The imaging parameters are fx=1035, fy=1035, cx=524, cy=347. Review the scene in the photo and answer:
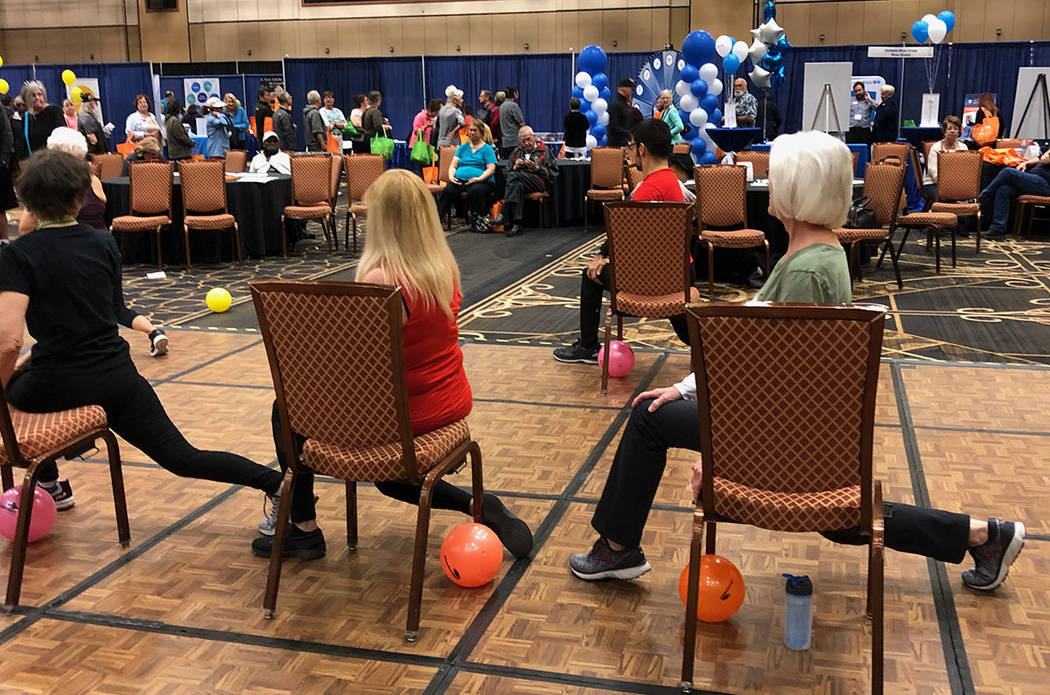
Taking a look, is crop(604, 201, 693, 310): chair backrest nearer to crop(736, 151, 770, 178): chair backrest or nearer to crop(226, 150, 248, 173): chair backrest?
crop(736, 151, 770, 178): chair backrest

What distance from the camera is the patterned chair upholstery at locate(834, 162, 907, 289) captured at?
7.51 metres

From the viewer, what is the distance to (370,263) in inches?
106

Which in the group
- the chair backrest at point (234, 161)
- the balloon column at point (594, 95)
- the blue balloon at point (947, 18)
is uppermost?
the blue balloon at point (947, 18)

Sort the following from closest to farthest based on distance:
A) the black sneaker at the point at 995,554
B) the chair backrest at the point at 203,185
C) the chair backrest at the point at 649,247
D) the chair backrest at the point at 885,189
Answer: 1. the black sneaker at the point at 995,554
2. the chair backrest at the point at 649,247
3. the chair backrest at the point at 885,189
4. the chair backrest at the point at 203,185

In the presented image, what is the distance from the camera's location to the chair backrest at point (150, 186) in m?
8.53

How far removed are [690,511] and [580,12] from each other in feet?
54.7

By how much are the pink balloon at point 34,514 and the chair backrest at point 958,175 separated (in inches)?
309

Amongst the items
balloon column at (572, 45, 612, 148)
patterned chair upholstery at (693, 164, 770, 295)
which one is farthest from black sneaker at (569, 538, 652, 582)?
balloon column at (572, 45, 612, 148)

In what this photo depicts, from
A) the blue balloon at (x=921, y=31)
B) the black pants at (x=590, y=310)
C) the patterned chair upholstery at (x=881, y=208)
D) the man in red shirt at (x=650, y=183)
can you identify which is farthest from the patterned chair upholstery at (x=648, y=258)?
the blue balloon at (x=921, y=31)

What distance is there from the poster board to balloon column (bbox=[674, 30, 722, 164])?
2.50 m

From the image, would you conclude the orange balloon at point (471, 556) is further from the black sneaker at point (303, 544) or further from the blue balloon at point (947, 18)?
the blue balloon at point (947, 18)

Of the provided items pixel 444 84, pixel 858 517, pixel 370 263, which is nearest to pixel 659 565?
pixel 858 517

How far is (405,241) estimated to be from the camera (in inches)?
105

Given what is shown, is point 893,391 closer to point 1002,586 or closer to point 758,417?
point 1002,586
